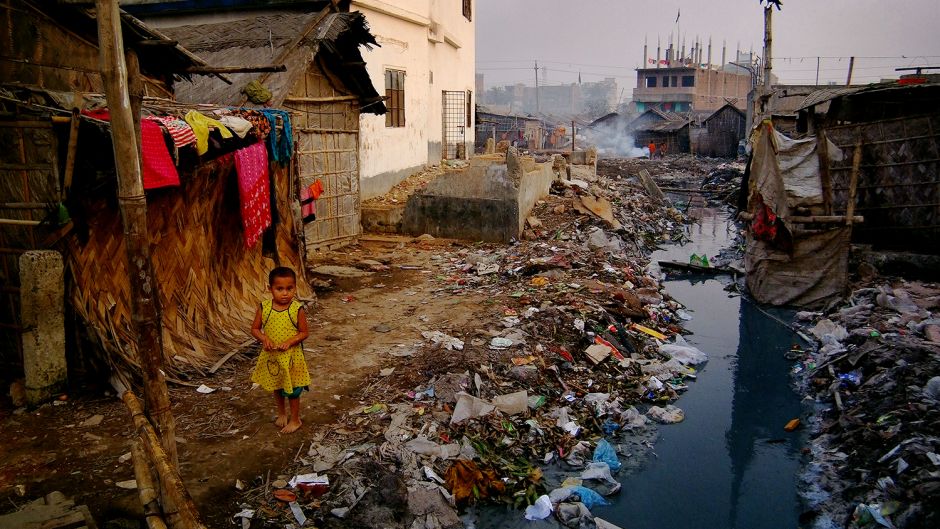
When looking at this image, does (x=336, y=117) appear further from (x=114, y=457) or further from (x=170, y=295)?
(x=114, y=457)

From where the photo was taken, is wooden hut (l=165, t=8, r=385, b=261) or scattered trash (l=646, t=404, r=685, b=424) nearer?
scattered trash (l=646, t=404, r=685, b=424)

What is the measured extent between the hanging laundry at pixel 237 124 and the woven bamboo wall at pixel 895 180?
27.9 feet

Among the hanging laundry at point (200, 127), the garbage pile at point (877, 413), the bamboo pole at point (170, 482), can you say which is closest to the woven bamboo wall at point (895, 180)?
the garbage pile at point (877, 413)

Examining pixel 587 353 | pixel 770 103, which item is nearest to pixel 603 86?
pixel 770 103

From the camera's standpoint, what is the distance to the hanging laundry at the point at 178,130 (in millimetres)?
4766

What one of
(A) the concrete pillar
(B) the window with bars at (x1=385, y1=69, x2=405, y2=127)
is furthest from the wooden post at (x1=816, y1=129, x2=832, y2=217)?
(A) the concrete pillar

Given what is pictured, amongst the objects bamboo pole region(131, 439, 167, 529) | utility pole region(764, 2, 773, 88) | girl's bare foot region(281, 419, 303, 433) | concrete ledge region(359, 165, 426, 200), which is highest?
utility pole region(764, 2, 773, 88)

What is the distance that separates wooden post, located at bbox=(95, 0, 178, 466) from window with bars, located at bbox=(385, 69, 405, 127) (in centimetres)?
1032

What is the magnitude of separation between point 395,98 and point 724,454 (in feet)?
34.3

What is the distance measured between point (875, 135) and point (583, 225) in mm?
4950

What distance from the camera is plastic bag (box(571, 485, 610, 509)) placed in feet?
13.8

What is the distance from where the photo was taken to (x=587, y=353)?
628 cm

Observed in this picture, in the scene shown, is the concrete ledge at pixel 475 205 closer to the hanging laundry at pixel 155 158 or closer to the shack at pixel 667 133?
the hanging laundry at pixel 155 158

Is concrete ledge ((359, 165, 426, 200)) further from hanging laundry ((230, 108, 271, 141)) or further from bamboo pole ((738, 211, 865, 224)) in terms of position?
bamboo pole ((738, 211, 865, 224))
